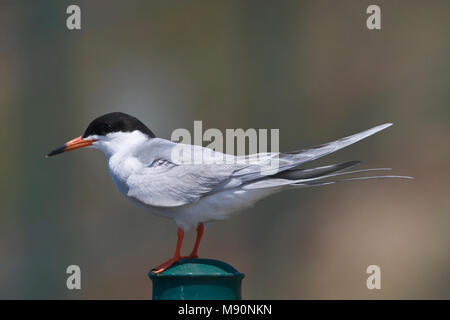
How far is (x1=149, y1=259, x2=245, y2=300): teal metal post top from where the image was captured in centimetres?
223

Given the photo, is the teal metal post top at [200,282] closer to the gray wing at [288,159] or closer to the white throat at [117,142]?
the gray wing at [288,159]

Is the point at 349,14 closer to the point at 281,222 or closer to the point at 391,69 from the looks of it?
the point at 391,69

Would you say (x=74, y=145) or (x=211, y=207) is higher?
(x=74, y=145)

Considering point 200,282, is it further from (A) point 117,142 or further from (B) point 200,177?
(A) point 117,142

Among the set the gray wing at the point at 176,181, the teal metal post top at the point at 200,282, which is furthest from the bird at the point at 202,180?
the teal metal post top at the point at 200,282

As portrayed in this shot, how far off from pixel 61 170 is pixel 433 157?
318 cm

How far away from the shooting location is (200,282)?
223cm

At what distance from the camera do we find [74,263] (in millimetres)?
6258

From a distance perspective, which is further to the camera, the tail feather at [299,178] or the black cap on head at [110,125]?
the black cap on head at [110,125]

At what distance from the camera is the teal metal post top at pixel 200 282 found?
223cm

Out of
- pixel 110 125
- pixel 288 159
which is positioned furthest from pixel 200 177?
pixel 110 125

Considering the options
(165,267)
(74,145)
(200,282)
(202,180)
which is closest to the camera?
(200,282)

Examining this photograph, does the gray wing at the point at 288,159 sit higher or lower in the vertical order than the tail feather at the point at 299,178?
higher

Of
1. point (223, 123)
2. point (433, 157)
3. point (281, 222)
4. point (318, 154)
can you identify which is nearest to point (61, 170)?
point (223, 123)
